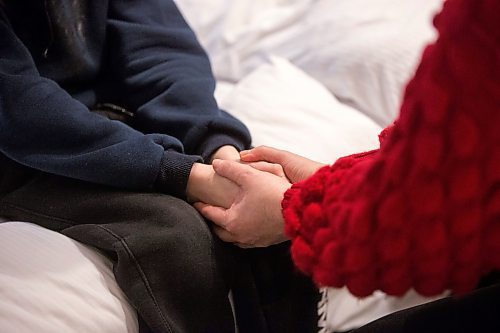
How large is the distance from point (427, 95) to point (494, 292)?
22 centimetres

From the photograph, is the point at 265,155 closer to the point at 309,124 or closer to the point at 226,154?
the point at 226,154

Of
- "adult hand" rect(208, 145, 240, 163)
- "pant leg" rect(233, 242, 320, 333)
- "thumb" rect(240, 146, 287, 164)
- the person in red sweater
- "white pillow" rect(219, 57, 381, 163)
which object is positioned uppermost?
the person in red sweater

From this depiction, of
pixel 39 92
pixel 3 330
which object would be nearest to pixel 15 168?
pixel 39 92

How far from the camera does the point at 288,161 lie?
2.57 feet

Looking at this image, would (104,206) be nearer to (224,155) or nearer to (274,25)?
(224,155)

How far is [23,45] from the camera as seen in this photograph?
834 mm

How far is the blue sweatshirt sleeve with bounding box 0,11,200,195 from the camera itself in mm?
753

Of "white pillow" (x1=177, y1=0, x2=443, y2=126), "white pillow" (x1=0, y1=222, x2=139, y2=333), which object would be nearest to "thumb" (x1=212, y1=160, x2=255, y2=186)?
"white pillow" (x1=0, y1=222, x2=139, y2=333)

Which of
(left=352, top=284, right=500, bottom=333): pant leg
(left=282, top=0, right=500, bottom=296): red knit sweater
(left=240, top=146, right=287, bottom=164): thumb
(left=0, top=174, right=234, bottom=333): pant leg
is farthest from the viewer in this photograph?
(left=240, top=146, right=287, bottom=164): thumb

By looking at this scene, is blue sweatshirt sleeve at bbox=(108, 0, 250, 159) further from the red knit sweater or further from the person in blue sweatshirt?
the red knit sweater

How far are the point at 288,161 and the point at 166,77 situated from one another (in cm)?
24

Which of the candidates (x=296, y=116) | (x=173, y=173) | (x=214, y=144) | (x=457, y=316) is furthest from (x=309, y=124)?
(x=457, y=316)

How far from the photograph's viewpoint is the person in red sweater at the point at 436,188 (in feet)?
1.51

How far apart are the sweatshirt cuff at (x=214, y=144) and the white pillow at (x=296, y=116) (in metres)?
0.15
